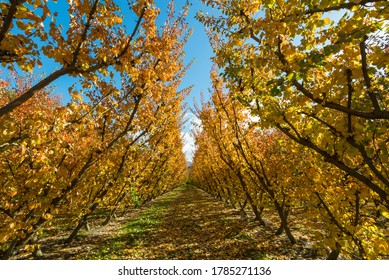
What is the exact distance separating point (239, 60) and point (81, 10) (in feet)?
8.96

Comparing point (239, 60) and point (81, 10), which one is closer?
point (81, 10)

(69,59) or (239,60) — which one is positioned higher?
(239,60)

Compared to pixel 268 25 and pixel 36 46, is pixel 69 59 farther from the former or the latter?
pixel 268 25

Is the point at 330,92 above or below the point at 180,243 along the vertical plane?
above

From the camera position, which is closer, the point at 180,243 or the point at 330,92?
the point at 330,92

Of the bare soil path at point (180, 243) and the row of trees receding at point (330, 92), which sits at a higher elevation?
the row of trees receding at point (330, 92)

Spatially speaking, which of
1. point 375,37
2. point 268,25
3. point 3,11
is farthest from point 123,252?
point 375,37

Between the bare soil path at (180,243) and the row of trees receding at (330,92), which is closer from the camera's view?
the row of trees receding at (330,92)

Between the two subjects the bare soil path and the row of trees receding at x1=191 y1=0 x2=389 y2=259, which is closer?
the row of trees receding at x1=191 y1=0 x2=389 y2=259

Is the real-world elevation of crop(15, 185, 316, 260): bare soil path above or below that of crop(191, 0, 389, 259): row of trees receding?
below

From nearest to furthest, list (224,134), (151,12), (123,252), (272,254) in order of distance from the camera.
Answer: (151,12), (272,254), (123,252), (224,134)
